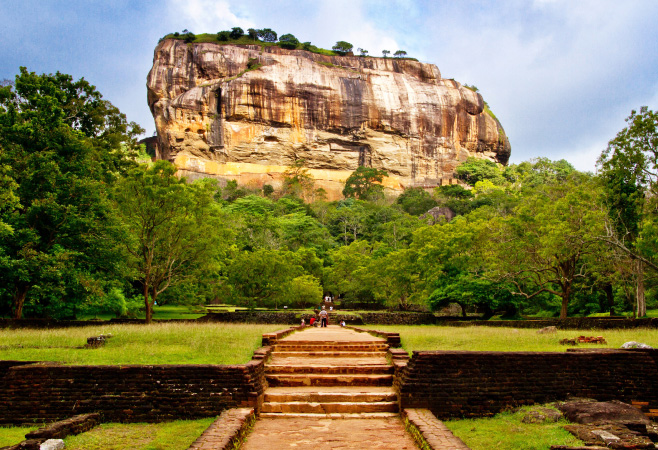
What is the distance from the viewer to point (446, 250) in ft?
82.0

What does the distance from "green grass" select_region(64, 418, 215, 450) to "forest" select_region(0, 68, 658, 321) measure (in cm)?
1021

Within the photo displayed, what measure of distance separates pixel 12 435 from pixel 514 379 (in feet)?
22.4

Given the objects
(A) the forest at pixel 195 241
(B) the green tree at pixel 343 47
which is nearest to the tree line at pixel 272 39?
(B) the green tree at pixel 343 47

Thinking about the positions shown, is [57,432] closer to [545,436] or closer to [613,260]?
[545,436]

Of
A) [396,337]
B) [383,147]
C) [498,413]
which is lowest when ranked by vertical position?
[498,413]

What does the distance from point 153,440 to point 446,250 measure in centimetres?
2041

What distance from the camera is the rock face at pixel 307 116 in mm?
71000

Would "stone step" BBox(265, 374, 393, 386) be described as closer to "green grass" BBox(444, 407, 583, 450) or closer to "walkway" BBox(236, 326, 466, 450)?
"walkway" BBox(236, 326, 466, 450)

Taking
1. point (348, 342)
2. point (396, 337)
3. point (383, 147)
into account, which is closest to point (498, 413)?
point (396, 337)

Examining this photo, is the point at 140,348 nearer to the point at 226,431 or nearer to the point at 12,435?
the point at 12,435

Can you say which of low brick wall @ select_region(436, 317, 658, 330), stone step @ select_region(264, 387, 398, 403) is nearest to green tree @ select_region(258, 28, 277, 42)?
low brick wall @ select_region(436, 317, 658, 330)

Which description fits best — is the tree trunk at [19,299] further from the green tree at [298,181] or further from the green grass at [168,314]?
the green tree at [298,181]

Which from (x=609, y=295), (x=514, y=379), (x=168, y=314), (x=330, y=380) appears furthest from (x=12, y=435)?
(x=609, y=295)

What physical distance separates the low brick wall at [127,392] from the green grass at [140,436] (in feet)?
0.71
